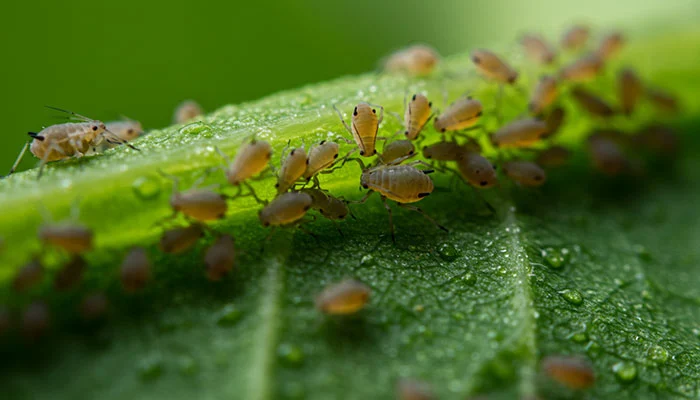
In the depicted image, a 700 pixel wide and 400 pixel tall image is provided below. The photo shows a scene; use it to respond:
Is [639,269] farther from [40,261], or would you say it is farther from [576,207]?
[40,261]

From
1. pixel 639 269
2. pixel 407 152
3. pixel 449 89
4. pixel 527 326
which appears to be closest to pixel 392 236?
pixel 407 152

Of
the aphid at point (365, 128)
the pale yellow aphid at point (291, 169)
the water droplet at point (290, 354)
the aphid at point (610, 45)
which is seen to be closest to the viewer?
the water droplet at point (290, 354)

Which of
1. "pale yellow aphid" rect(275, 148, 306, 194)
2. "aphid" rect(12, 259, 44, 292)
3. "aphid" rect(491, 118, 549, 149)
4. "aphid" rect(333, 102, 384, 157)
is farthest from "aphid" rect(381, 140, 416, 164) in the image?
"aphid" rect(12, 259, 44, 292)

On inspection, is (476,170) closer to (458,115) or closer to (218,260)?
(458,115)

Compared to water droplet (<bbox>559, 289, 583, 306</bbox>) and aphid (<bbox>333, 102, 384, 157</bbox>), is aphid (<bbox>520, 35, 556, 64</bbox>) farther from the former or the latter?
water droplet (<bbox>559, 289, 583, 306</bbox>)

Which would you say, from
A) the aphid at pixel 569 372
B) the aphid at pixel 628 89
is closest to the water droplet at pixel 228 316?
the aphid at pixel 569 372

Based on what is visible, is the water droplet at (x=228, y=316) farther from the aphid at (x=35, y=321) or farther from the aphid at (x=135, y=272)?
the aphid at (x=35, y=321)
